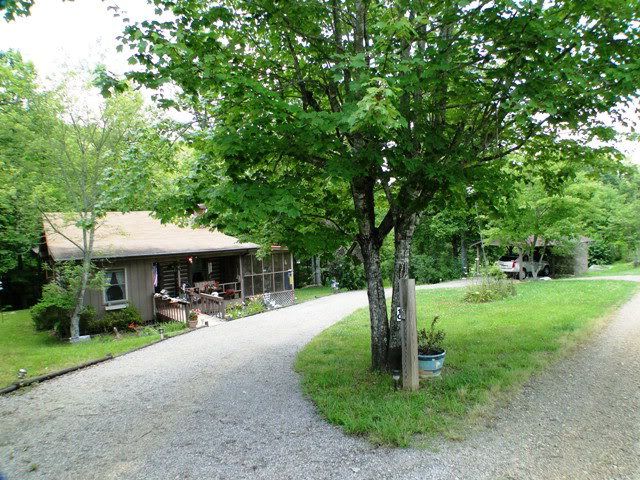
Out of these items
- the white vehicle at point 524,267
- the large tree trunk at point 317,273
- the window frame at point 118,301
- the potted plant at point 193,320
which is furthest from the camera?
the large tree trunk at point 317,273

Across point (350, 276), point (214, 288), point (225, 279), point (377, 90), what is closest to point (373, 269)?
point (377, 90)

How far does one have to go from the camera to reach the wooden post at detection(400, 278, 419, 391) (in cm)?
603

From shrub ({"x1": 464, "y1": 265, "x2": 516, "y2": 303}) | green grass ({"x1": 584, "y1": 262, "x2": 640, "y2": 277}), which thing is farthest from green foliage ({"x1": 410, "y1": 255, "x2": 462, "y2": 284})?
shrub ({"x1": 464, "y1": 265, "x2": 516, "y2": 303})

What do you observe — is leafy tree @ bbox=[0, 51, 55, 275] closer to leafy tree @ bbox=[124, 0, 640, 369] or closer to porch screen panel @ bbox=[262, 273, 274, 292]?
leafy tree @ bbox=[124, 0, 640, 369]

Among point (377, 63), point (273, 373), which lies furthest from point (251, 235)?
point (377, 63)

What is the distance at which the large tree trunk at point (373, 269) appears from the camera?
7008 mm

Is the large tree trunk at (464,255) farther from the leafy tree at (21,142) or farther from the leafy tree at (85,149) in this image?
the leafy tree at (21,142)

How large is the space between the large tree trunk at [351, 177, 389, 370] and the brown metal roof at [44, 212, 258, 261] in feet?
25.2

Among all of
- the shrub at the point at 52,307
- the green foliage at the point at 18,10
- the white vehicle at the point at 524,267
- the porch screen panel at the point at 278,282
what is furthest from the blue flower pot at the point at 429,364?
the white vehicle at the point at 524,267

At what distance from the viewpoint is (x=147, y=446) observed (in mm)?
5094

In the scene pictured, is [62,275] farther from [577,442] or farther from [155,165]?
[577,442]

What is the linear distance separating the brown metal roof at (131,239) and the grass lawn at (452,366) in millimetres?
6734

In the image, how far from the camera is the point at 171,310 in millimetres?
15094

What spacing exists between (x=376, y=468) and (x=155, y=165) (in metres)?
7.07
